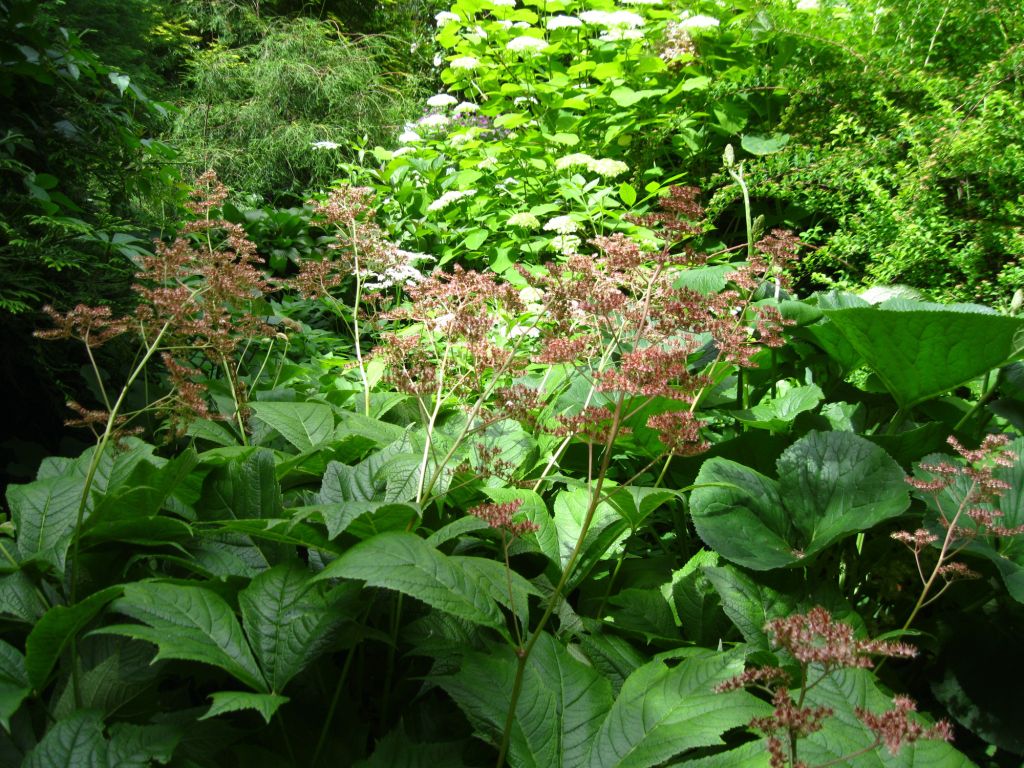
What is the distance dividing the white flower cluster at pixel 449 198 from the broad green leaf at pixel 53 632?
3775 mm

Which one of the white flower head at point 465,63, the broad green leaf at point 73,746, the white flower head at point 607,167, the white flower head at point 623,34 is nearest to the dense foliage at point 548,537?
the broad green leaf at point 73,746

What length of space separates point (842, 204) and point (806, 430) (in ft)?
6.43

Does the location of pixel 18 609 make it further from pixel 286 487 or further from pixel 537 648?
pixel 537 648

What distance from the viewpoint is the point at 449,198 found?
4.46 m

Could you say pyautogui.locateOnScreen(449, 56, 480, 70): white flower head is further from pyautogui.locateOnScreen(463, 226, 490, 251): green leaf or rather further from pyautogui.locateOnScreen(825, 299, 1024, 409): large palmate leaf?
pyautogui.locateOnScreen(825, 299, 1024, 409): large palmate leaf

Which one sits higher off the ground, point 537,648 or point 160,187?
point 160,187

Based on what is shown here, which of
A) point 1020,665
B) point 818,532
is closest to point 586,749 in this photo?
point 818,532

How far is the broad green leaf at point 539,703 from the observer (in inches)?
37.9

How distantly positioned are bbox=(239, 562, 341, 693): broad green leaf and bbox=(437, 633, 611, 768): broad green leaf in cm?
18

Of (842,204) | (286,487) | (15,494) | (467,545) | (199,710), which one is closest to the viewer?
(199,710)

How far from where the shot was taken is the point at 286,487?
62.7 inches

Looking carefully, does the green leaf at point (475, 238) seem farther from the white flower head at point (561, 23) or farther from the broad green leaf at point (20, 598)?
the broad green leaf at point (20, 598)

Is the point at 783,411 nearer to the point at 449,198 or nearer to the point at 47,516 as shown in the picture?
the point at 47,516

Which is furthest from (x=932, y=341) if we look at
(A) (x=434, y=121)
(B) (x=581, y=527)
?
(A) (x=434, y=121)
